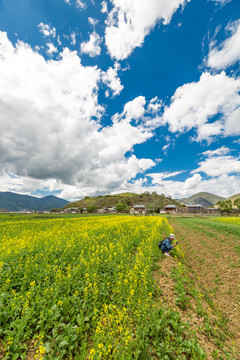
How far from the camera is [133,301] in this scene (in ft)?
16.2

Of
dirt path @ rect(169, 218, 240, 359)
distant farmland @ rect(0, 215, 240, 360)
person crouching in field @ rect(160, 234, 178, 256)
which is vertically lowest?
dirt path @ rect(169, 218, 240, 359)

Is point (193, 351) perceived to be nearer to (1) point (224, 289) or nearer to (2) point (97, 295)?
(2) point (97, 295)

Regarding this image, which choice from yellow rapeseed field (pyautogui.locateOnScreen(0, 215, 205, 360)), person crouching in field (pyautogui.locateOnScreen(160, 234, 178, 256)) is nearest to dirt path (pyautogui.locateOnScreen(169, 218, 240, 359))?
person crouching in field (pyautogui.locateOnScreen(160, 234, 178, 256))

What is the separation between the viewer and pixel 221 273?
31.8 ft

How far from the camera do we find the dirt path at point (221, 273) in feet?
21.0

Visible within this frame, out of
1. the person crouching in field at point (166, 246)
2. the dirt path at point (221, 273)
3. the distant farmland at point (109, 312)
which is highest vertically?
the person crouching in field at point (166, 246)

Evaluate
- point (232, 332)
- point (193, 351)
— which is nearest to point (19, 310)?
point (193, 351)

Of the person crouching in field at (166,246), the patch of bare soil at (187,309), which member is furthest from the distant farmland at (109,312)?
the person crouching in field at (166,246)

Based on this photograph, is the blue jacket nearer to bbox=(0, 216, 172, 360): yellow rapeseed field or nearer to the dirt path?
the dirt path

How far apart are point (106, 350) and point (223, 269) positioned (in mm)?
10299

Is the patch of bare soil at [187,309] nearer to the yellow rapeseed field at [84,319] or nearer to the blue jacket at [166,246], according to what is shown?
the yellow rapeseed field at [84,319]

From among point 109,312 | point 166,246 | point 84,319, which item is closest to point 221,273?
point 166,246

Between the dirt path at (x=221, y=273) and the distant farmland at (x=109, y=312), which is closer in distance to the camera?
the distant farmland at (x=109, y=312)

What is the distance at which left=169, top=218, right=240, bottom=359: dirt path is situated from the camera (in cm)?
640
